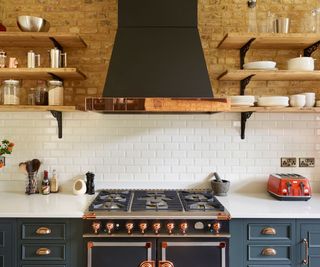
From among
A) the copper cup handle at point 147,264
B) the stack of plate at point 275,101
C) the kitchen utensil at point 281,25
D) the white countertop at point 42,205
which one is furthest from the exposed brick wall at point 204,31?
the copper cup handle at point 147,264

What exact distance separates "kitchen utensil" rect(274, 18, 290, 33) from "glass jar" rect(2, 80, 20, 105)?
238 cm

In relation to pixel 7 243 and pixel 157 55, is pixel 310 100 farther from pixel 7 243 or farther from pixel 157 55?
pixel 7 243

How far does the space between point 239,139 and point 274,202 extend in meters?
0.68

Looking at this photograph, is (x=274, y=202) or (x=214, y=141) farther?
(x=214, y=141)

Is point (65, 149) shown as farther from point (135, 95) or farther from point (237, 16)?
point (237, 16)

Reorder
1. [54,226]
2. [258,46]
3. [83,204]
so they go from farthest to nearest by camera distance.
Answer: [258,46]
[83,204]
[54,226]

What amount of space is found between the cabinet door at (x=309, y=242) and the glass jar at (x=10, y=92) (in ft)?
8.51

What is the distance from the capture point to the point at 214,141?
114 inches

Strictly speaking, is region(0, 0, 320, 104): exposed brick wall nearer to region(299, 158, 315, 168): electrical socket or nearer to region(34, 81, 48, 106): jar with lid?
region(34, 81, 48, 106): jar with lid

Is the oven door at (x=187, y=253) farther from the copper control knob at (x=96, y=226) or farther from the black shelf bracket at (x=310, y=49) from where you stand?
the black shelf bracket at (x=310, y=49)

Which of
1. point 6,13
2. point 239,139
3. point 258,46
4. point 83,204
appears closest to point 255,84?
point 258,46

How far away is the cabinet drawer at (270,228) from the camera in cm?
221

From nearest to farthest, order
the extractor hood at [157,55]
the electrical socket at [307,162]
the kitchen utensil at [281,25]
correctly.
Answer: the extractor hood at [157,55] → the kitchen utensil at [281,25] → the electrical socket at [307,162]

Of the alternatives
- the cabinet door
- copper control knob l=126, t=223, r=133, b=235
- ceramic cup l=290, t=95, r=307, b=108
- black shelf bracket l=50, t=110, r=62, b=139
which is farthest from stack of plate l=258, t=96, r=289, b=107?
black shelf bracket l=50, t=110, r=62, b=139
